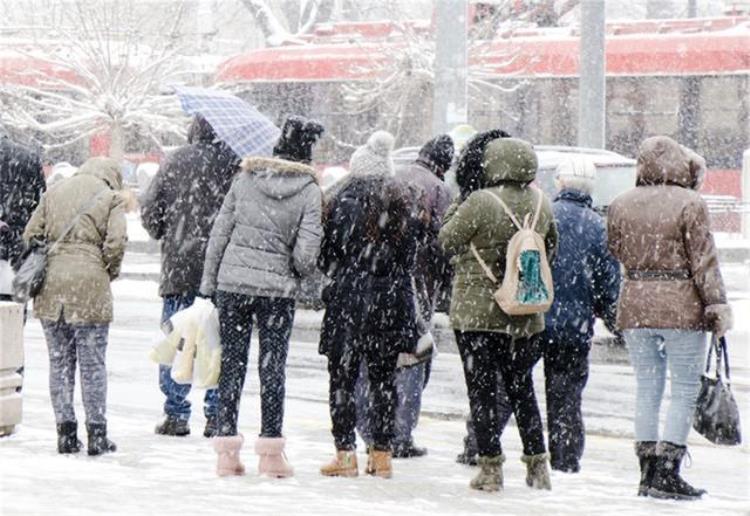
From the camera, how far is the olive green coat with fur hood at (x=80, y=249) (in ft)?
28.8

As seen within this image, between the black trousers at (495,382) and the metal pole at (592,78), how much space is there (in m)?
13.2

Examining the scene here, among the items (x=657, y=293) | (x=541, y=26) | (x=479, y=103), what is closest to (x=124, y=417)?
(x=657, y=293)

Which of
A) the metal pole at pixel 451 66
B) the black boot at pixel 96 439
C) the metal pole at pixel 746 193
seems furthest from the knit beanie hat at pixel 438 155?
the metal pole at pixel 746 193

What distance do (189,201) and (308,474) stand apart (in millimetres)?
1775

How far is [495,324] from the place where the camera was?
7871mm

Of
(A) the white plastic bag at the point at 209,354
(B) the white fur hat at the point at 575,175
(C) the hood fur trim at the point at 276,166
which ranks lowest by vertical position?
(A) the white plastic bag at the point at 209,354

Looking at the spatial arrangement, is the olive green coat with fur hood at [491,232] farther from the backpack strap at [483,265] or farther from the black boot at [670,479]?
the black boot at [670,479]

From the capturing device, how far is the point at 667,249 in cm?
779

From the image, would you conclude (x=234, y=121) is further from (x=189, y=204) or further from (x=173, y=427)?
(x=173, y=427)

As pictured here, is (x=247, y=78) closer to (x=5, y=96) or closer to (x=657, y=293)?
(x=5, y=96)

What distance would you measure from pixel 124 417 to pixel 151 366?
2972 millimetres

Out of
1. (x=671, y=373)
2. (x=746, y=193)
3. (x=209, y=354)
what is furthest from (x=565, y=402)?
(x=746, y=193)

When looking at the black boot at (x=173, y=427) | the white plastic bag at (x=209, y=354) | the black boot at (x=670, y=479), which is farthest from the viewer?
the black boot at (x=173, y=427)

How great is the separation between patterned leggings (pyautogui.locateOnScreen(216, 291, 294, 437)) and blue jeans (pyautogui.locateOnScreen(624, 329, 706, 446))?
165 cm
